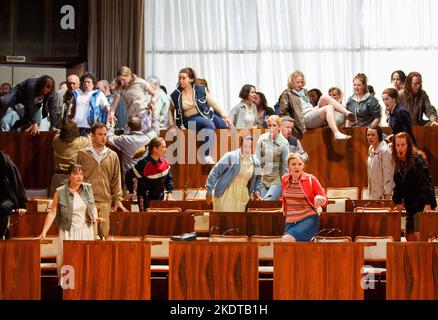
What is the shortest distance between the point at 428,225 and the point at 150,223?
7.39 ft

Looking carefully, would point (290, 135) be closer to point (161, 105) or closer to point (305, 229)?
point (161, 105)

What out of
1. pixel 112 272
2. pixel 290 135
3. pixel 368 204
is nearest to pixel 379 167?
pixel 368 204

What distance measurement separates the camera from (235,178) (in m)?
8.95

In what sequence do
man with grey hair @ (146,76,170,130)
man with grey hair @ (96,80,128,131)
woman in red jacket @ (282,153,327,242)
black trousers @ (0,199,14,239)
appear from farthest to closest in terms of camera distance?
1. man with grey hair @ (146,76,170,130)
2. man with grey hair @ (96,80,128,131)
3. black trousers @ (0,199,14,239)
4. woman in red jacket @ (282,153,327,242)

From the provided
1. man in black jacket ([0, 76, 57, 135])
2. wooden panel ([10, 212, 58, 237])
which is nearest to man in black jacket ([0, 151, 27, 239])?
wooden panel ([10, 212, 58, 237])

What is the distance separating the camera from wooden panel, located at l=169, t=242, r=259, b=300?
672cm

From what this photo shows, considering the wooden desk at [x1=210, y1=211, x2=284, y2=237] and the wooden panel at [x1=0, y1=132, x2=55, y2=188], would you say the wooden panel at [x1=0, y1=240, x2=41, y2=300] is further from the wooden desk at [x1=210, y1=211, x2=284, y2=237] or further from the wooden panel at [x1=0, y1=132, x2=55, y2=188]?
the wooden panel at [x1=0, y1=132, x2=55, y2=188]

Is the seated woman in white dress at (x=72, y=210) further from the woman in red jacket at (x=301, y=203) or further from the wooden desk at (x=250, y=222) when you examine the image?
the woman in red jacket at (x=301, y=203)

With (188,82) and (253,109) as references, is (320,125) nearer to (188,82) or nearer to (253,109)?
(253,109)

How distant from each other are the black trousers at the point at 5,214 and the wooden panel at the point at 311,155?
111 inches

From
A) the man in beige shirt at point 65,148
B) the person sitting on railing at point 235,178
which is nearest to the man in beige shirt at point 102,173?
the person sitting on railing at point 235,178

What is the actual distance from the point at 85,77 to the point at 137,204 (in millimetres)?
1778

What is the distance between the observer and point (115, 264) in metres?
6.84
